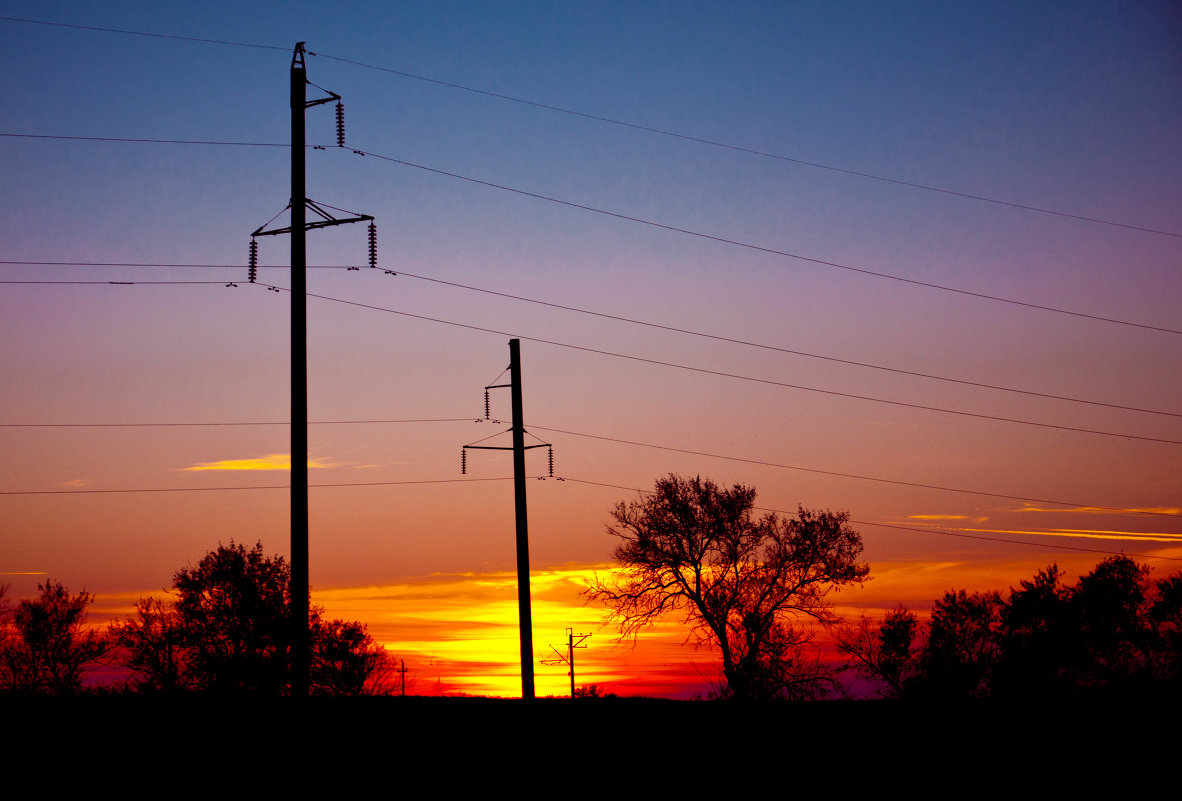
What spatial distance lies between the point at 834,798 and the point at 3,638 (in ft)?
253

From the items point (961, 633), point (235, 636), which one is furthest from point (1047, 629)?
point (235, 636)

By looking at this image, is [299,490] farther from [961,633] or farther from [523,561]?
[961,633]

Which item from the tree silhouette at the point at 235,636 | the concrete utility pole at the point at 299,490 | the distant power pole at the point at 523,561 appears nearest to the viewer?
the concrete utility pole at the point at 299,490

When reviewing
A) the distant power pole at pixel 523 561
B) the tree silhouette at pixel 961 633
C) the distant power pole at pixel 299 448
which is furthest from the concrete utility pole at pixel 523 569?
the tree silhouette at pixel 961 633

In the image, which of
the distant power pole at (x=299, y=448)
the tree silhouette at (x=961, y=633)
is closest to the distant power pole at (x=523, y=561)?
the distant power pole at (x=299, y=448)

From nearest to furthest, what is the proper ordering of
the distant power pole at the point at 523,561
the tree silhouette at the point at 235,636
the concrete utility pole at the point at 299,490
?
the concrete utility pole at the point at 299,490 < the distant power pole at the point at 523,561 < the tree silhouette at the point at 235,636

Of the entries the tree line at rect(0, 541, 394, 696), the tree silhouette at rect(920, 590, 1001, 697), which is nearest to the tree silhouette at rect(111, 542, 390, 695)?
the tree line at rect(0, 541, 394, 696)

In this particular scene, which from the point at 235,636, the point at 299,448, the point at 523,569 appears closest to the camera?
the point at 299,448

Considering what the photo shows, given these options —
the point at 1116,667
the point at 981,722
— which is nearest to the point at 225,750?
the point at 981,722

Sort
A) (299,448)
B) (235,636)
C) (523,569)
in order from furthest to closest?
(235,636), (523,569), (299,448)

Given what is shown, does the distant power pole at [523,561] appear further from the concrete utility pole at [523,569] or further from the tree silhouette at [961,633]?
the tree silhouette at [961,633]

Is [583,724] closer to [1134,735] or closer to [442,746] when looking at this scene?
[442,746]

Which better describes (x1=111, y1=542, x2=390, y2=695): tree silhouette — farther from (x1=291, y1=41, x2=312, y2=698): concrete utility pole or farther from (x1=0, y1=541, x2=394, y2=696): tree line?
(x1=291, y1=41, x2=312, y2=698): concrete utility pole

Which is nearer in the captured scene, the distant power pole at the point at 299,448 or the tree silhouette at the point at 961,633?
the distant power pole at the point at 299,448
